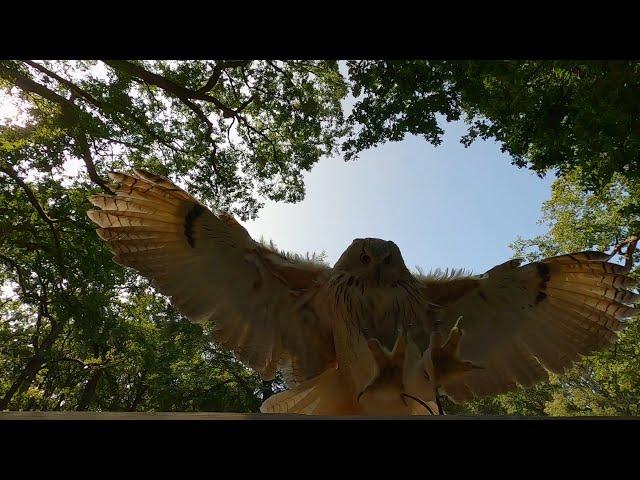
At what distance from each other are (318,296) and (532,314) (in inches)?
66.7

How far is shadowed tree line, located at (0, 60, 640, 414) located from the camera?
16.3 feet

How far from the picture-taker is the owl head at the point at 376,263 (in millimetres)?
3000

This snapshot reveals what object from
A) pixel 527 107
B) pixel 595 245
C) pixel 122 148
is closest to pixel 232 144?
Result: pixel 122 148

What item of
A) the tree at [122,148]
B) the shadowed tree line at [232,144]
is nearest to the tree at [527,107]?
the shadowed tree line at [232,144]

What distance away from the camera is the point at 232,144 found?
9359 millimetres

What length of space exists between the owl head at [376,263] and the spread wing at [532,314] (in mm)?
399

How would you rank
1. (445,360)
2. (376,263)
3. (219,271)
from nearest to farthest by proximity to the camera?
(445,360) < (376,263) < (219,271)

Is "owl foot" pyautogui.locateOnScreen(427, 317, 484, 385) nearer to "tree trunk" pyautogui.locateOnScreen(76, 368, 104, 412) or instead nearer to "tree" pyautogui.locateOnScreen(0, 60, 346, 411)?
"tree" pyautogui.locateOnScreen(0, 60, 346, 411)

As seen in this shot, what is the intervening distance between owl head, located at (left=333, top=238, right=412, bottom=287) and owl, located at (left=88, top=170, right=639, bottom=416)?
10 millimetres

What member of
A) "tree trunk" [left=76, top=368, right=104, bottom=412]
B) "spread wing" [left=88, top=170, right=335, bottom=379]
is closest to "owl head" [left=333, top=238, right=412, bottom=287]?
"spread wing" [left=88, top=170, right=335, bottom=379]

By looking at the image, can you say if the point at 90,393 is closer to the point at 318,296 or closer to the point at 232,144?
the point at 232,144
